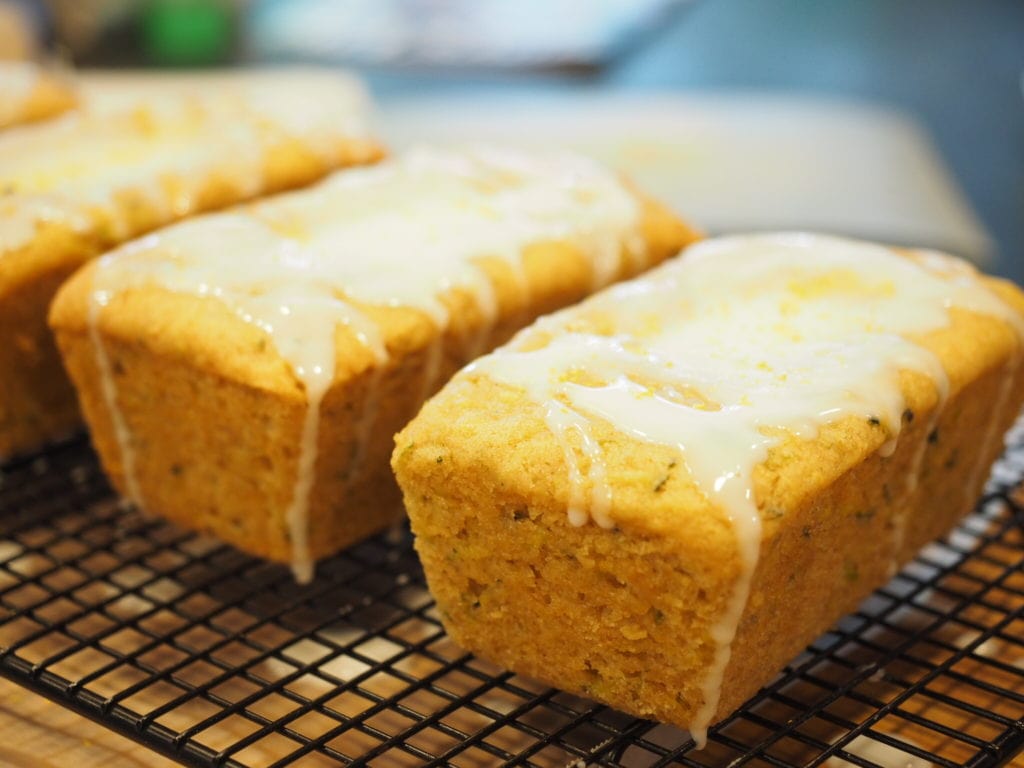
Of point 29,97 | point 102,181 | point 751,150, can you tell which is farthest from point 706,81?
point 102,181

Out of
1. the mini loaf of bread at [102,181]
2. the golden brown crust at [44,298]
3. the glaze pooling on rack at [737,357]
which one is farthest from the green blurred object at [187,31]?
the glaze pooling on rack at [737,357]

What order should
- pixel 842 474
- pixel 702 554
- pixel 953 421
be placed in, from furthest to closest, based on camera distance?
pixel 953 421, pixel 842 474, pixel 702 554

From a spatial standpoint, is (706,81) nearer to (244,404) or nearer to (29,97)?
(29,97)

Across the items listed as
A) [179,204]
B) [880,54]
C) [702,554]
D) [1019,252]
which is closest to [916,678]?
[702,554]

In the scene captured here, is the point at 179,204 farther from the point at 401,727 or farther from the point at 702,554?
the point at 702,554

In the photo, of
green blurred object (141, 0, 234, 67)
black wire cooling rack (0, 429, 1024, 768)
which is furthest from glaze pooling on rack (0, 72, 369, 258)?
green blurred object (141, 0, 234, 67)

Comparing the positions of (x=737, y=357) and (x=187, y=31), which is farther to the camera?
(x=187, y=31)

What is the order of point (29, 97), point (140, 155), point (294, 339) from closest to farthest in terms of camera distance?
point (294, 339)
point (140, 155)
point (29, 97)
